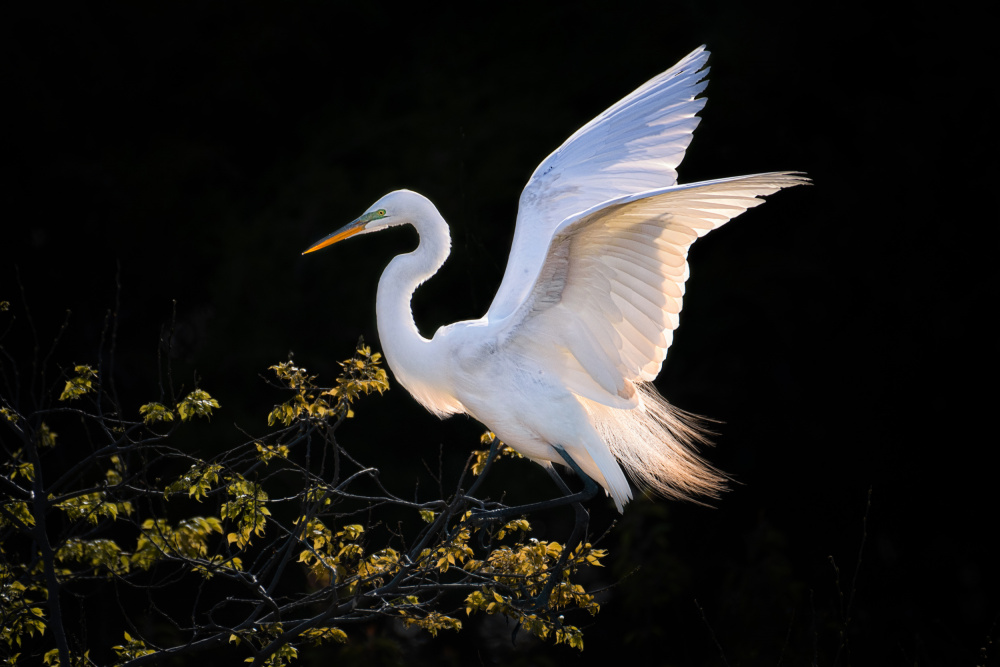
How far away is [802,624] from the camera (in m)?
4.76

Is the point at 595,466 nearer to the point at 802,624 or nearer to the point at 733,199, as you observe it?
the point at 733,199

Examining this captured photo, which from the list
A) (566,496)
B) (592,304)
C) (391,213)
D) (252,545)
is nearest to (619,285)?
(592,304)

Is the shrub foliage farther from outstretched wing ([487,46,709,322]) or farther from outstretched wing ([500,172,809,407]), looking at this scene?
outstretched wing ([487,46,709,322])

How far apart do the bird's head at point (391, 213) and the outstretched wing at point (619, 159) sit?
1.15 ft

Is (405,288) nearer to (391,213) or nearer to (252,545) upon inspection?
(391,213)

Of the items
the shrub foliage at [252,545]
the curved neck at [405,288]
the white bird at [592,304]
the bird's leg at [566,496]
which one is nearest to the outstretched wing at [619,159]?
the white bird at [592,304]

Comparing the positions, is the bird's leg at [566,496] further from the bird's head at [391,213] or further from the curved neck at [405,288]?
the bird's head at [391,213]

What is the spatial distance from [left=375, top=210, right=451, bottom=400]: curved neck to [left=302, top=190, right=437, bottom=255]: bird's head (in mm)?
34

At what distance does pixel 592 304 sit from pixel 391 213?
2.50ft

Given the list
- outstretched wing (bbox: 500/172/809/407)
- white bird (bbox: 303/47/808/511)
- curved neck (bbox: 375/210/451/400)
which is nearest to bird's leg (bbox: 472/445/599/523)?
white bird (bbox: 303/47/808/511)

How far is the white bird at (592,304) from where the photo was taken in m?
2.21

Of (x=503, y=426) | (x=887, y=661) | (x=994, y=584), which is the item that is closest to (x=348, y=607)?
(x=503, y=426)

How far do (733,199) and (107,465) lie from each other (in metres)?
2.69

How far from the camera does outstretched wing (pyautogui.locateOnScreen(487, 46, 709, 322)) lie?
9.93ft
